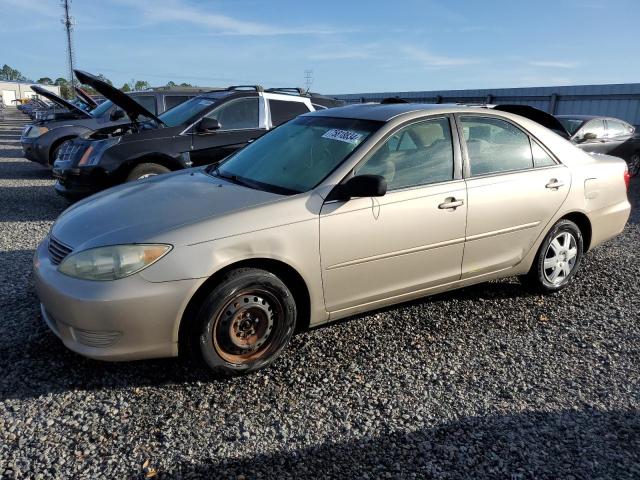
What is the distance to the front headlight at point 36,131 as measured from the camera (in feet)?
35.3

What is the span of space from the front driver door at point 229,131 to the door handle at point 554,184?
4226mm

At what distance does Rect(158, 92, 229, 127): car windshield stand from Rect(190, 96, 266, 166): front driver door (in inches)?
8.7

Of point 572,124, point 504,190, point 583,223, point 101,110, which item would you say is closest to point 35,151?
point 101,110

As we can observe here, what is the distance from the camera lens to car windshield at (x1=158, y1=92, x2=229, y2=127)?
24.7ft

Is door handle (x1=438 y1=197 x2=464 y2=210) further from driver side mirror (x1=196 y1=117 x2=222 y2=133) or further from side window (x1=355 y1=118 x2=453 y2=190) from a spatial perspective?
driver side mirror (x1=196 y1=117 x2=222 y2=133)

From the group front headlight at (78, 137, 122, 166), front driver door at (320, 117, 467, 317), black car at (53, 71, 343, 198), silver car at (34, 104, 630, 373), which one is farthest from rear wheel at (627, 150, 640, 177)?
front headlight at (78, 137, 122, 166)

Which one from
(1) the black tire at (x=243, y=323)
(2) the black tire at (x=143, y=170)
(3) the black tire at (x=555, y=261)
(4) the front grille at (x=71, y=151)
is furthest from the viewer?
(4) the front grille at (x=71, y=151)

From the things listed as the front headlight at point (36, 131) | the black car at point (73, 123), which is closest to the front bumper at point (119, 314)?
the black car at point (73, 123)

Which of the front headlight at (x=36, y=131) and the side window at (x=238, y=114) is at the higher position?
the side window at (x=238, y=114)

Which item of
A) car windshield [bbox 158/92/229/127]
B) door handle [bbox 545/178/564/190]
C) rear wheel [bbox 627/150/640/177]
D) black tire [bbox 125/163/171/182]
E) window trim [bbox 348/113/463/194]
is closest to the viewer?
window trim [bbox 348/113/463/194]

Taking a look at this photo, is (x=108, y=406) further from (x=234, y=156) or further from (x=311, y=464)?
(x=234, y=156)

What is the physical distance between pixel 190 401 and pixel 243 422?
0.37m

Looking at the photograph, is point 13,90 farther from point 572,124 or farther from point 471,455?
point 471,455

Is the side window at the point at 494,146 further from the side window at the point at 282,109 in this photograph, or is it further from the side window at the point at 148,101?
the side window at the point at 148,101
